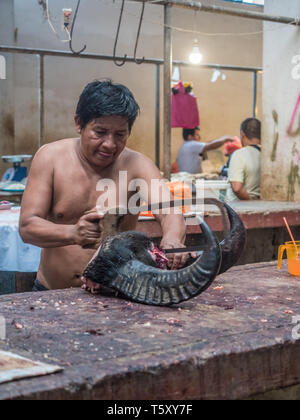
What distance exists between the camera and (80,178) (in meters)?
3.44

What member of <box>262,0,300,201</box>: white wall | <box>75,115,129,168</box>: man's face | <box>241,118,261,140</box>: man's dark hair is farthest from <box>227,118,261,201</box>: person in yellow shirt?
<box>75,115,129,168</box>: man's face

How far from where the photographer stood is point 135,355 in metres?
1.85

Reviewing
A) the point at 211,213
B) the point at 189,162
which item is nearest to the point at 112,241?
the point at 211,213

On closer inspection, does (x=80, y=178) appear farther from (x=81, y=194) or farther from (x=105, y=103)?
(x=105, y=103)

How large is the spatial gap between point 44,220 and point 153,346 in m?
1.39

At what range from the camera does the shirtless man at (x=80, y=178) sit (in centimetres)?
309

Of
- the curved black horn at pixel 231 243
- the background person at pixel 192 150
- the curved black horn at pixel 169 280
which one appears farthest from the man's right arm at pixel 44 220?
the background person at pixel 192 150

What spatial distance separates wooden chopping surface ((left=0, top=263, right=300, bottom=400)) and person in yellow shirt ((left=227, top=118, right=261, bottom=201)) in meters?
4.10

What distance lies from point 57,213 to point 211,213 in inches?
91.2

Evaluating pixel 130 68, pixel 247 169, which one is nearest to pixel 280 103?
pixel 247 169

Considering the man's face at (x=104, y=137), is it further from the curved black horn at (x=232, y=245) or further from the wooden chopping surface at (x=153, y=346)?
the wooden chopping surface at (x=153, y=346)

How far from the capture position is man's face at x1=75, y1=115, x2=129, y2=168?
3.13 metres

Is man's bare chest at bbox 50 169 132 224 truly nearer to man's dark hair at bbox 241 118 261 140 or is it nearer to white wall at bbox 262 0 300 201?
white wall at bbox 262 0 300 201

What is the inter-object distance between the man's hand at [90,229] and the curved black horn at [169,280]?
21 centimetres
